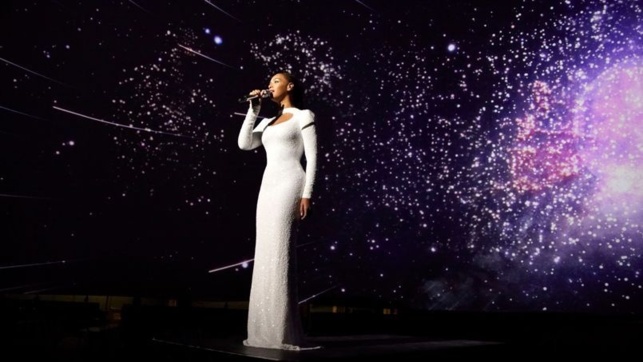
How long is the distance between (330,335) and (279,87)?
185 cm

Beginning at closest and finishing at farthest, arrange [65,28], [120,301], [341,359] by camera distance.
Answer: [341,359] < [65,28] < [120,301]

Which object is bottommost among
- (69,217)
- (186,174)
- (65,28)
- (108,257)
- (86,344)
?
(86,344)

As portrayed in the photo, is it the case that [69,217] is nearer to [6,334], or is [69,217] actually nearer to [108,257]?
[108,257]

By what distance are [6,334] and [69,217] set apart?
2.21 m

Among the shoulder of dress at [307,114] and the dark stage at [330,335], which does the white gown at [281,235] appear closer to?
the shoulder of dress at [307,114]

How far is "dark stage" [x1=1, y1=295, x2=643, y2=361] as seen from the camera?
2727 millimetres

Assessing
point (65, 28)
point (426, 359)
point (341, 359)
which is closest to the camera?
point (341, 359)

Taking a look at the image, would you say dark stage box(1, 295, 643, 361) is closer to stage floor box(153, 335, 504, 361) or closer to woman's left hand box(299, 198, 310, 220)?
stage floor box(153, 335, 504, 361)

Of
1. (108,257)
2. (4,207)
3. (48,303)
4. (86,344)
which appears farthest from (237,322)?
(4,207)

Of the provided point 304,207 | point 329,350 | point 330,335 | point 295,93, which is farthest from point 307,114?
point 330,335

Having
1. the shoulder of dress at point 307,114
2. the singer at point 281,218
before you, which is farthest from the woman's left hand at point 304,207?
the shoulder of dress at point 307,114

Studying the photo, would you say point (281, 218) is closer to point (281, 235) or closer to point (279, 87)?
point (281, 235)

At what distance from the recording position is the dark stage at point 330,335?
273 centimetres

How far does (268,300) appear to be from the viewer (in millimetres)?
2820
